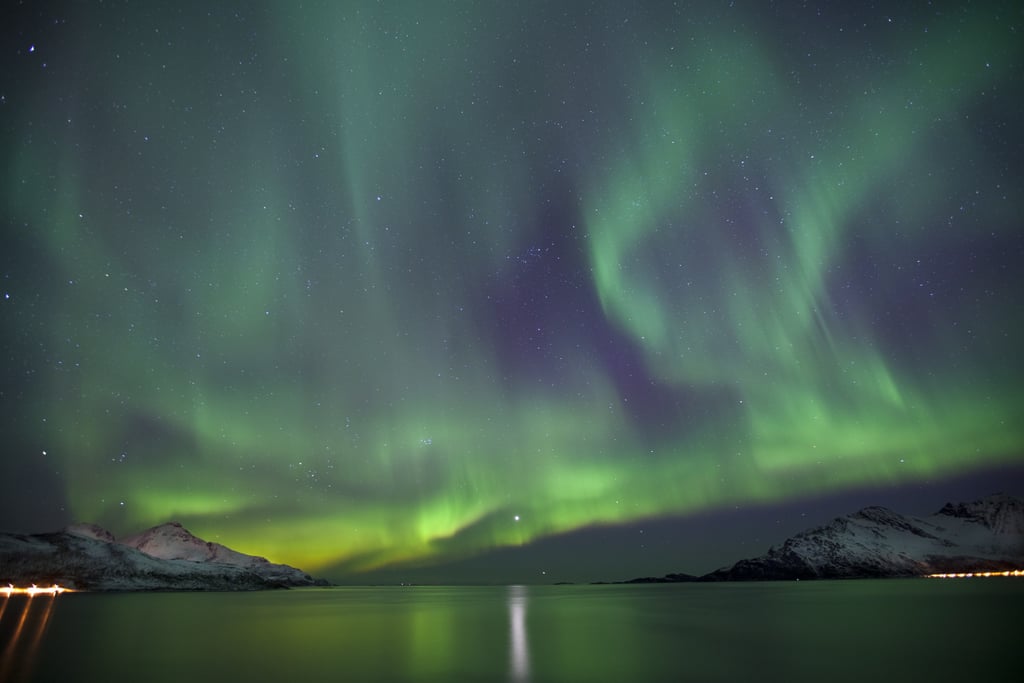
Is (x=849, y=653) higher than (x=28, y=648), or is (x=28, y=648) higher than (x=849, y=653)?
(x=28, y=648)

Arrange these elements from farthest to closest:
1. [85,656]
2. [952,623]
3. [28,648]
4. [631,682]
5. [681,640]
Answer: [952,623]
[681,640]
[28,648]
[85,656]
[631,682]

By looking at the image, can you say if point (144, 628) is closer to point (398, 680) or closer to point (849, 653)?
point (398, 680)

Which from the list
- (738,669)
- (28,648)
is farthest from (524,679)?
(28,648)

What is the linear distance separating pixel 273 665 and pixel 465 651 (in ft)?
41.1

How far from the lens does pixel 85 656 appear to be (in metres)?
36.6

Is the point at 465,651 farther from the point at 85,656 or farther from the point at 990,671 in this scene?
the point at 990,671

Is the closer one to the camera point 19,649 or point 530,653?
point 530,653

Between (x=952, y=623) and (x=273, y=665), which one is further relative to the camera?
(x=952, y=623)

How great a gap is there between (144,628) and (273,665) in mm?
41902

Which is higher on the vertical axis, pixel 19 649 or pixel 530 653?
pixel 19 649

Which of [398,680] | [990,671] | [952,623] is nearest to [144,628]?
[398,680]

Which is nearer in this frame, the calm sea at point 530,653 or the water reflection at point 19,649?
the water reflection at point 19,649

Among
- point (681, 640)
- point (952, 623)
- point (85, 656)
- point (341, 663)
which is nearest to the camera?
point (341, 663)

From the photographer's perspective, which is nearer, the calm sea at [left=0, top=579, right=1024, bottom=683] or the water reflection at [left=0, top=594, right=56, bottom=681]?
the water reflection at [left=0, top=594, right=56, bottom=681]
